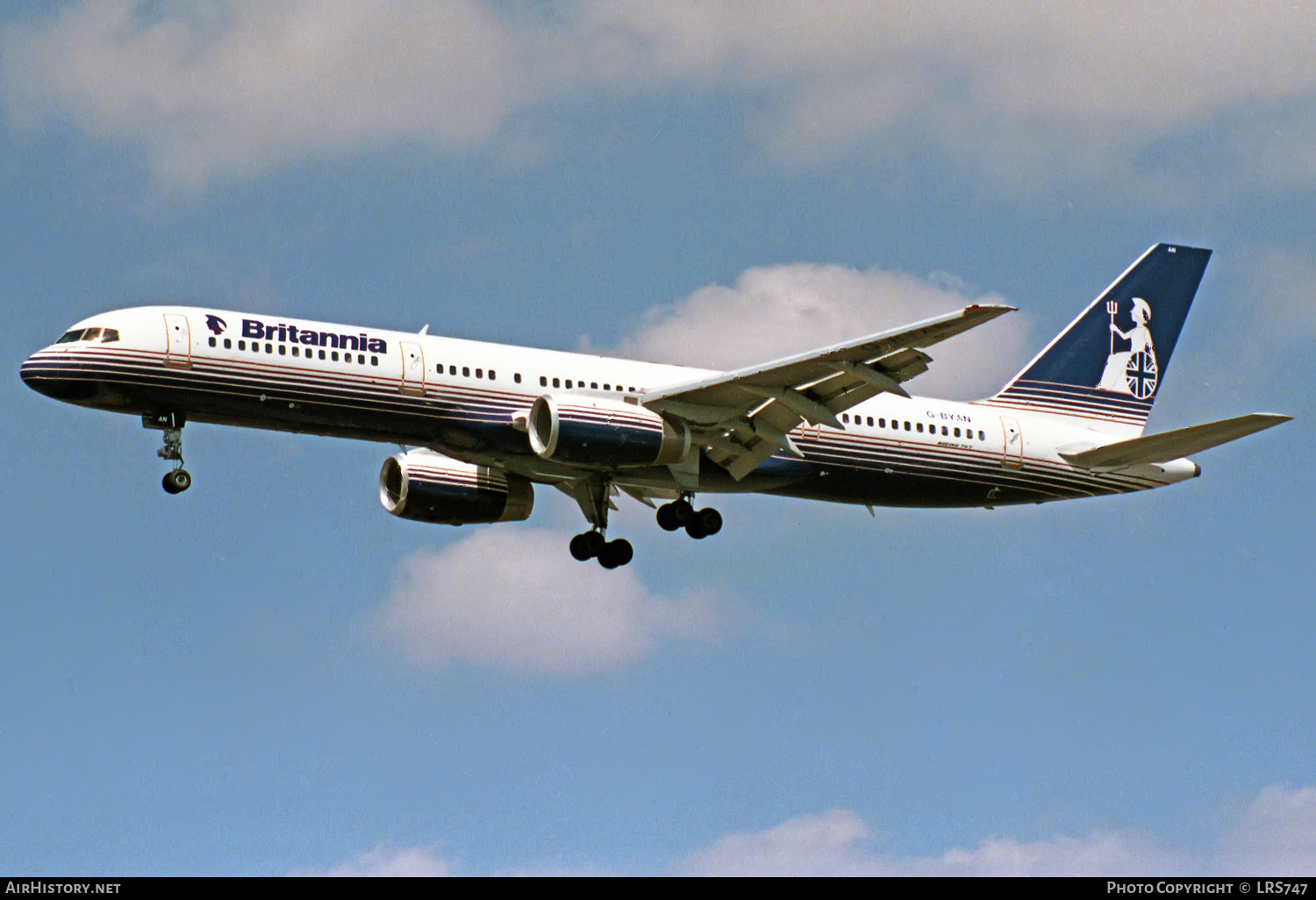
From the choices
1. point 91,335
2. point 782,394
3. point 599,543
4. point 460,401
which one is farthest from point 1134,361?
point 91,335

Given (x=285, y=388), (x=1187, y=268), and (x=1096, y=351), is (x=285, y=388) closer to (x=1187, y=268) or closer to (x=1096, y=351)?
(x=1096, y=351)

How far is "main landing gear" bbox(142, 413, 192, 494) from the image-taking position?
40375 mm

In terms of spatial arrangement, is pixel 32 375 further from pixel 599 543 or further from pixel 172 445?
pixel 599 543

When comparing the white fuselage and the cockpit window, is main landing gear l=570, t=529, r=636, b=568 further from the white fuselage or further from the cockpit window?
the cockpit window

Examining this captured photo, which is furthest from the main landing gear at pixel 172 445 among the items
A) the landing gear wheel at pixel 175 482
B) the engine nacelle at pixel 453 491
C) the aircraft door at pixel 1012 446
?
the aircraft door at pixel 1012 446

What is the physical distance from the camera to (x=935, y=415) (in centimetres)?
4600

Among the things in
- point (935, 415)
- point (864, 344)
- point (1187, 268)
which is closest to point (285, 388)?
point (864, 344)

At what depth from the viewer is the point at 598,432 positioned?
1602 inches

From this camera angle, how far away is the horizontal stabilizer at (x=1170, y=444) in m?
40.0

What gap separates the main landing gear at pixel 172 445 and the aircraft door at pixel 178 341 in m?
1.37

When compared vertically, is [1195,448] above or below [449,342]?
below

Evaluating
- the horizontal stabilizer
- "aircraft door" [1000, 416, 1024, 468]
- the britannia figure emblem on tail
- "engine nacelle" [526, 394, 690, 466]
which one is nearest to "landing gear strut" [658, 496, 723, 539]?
"engine nacelle" [526, 394, 690, 466]

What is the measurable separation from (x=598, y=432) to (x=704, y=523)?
237 inches
